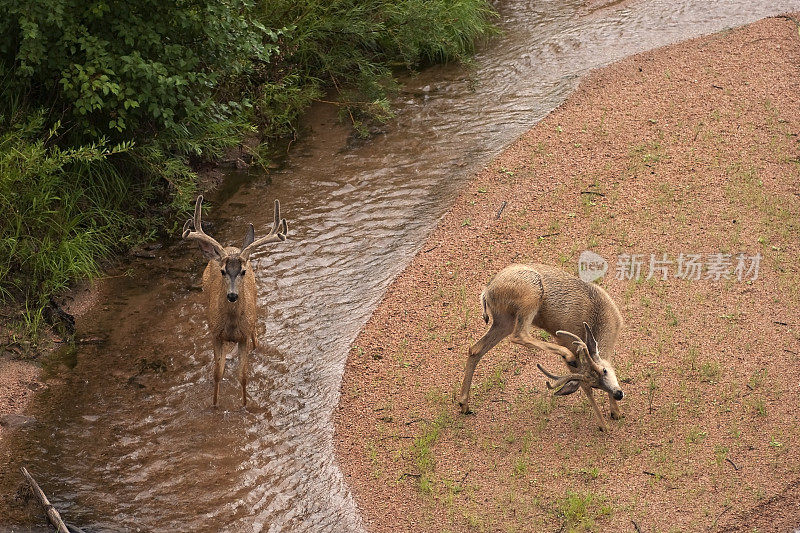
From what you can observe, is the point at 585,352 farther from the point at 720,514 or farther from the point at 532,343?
the point at 720,514

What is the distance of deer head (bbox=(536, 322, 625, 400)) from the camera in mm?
7246

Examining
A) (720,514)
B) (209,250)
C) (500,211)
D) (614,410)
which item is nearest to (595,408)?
(614,410)

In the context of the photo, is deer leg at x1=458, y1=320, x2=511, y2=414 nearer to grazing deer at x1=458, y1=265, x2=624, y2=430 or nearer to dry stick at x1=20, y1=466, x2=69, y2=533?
grazing deer at x1=458, y1=265, x2=624, y2=430

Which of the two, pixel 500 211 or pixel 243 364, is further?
pixel 500 211

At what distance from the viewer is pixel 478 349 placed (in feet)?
26.0

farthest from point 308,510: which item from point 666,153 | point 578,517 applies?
point 666,153

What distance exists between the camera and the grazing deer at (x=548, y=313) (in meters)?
7.61

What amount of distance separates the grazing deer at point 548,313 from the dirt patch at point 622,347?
1.68 feet

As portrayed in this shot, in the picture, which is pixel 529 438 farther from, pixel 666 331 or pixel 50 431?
pixel 50 431

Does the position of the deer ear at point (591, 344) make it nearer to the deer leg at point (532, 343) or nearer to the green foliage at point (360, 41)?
the deer leg at point (532, 343)

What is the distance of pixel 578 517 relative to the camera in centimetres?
668

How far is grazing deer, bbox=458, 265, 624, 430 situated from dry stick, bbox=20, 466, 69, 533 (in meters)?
3.38

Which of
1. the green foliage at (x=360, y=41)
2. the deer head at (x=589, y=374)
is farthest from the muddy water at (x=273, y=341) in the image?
the deer head at (x=589, y=374)

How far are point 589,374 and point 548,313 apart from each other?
28.6 inches
